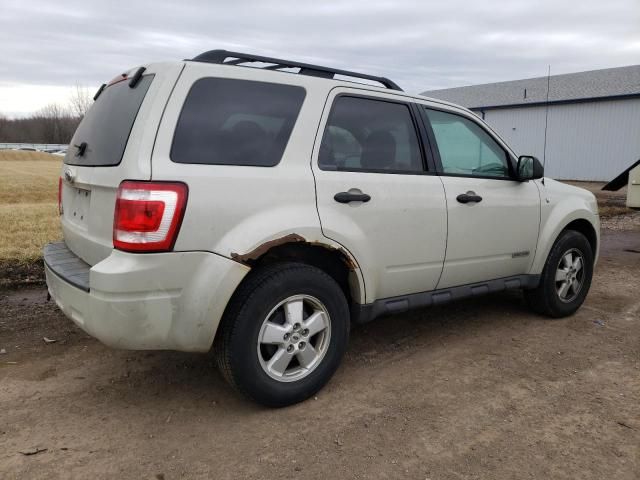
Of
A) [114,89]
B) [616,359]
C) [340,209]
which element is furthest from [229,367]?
[616,359]

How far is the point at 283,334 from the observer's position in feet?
10.1

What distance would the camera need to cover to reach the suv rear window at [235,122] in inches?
111

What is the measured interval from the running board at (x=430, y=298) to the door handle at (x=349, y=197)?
2.25 ft

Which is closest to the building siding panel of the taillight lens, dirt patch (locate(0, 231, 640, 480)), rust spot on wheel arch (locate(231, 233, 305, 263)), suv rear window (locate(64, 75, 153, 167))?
dirt patch (locate(0, 231, 640, 480))

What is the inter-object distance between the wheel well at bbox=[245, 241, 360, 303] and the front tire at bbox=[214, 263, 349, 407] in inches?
4.2

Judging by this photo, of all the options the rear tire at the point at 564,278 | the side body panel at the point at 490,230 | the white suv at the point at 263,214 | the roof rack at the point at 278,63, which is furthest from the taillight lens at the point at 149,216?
the rear tire at the point at 564,278

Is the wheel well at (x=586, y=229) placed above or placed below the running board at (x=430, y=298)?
above

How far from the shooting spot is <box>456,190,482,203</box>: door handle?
3.89 m

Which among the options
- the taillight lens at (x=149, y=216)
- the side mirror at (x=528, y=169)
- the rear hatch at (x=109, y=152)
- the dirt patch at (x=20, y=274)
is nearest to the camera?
the taillight lens at (x=149, y=216)

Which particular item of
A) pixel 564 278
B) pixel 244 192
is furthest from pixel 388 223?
pixel 564 278

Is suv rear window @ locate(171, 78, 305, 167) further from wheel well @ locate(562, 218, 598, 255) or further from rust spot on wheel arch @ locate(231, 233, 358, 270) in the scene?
wheel well @ locate(562, 218, 598, 255)

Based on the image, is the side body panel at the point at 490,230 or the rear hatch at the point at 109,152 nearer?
the rear hatch at the point at 109,152

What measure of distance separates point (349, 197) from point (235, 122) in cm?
80

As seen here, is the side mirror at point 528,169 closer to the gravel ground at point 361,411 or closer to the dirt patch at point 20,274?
the gravel ground at point 361,411
